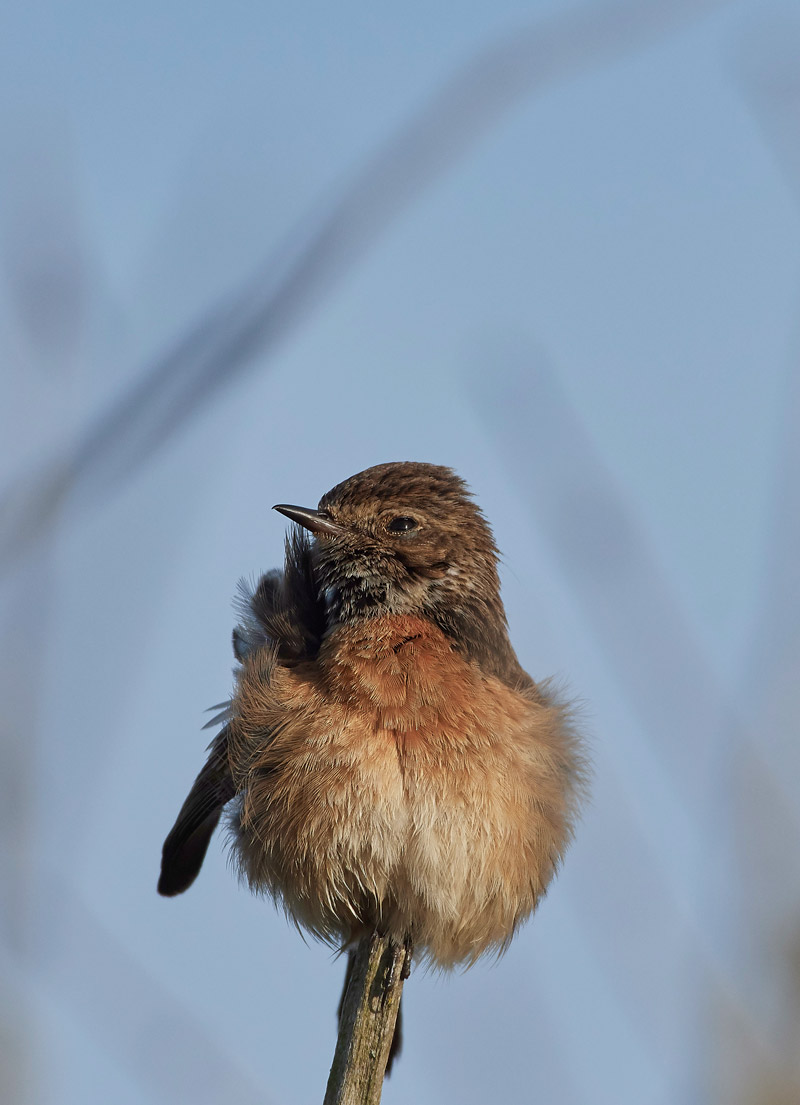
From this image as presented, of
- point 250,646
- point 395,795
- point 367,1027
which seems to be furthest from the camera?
point 250,646

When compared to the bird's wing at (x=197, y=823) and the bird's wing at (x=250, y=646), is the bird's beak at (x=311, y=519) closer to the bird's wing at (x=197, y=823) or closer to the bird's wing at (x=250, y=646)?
the bird's wing at (x=250, y=646)

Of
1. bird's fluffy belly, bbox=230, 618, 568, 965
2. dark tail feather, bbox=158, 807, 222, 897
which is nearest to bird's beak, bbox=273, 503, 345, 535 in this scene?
bird's fluffy belly, bbox=230, 618, 568, 965

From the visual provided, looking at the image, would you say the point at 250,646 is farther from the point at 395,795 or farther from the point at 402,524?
the point at 395,795

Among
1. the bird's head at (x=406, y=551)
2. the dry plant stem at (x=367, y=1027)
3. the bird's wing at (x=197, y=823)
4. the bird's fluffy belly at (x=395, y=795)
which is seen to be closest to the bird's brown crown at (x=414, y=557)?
the bird's head at (x=406, y=551)

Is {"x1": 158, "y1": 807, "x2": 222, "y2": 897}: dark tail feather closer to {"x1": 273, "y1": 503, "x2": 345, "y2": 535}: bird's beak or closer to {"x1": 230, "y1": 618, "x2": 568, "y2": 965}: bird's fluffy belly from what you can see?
{"x1": 230, "y1": 618, "x2": 568, "y2": 965}: bird's fluffy belly

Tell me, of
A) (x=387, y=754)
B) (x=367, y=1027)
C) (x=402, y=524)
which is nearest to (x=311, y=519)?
(x=402, y=524)

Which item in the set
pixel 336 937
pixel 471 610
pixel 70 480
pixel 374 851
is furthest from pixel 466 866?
pixel 70 480

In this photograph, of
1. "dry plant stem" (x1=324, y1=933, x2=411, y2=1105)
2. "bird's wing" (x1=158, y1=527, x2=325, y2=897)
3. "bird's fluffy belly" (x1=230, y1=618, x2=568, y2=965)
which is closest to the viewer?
"dry plant stem" (x1=324, y1=933, x2=411, y2=1105)
